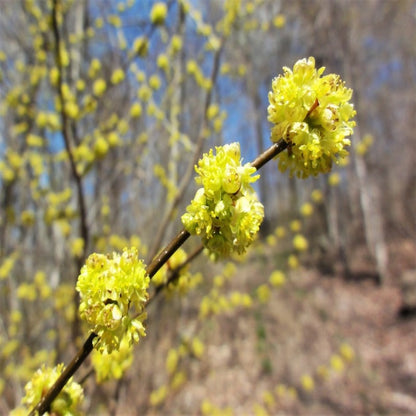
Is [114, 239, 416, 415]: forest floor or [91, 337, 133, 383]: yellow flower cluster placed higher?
[114, 239, 416, 415]: forest floor

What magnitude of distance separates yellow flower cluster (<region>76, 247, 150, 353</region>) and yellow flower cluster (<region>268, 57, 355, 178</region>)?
1.69 feet

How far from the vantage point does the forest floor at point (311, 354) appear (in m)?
5.54

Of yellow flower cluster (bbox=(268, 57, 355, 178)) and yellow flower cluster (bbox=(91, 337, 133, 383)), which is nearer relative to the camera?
yellow flower cluster (bbox=(268, 57, 355, 178))

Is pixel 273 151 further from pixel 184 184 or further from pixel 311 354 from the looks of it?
pixel 311 354

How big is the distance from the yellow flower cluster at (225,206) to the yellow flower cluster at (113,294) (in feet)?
0.62

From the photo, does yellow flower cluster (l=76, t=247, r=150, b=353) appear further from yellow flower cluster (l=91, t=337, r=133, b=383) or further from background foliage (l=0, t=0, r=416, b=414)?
background foliage (l=0, t=0, r=416, b=414)

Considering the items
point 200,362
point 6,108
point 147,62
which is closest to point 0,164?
point 6,108

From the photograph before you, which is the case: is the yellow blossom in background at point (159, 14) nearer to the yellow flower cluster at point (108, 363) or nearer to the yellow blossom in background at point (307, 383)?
the yellow flower cluster at point (108, 363)

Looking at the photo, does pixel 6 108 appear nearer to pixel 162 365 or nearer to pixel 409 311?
pixel 162 365

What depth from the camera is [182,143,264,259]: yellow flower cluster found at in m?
0.84

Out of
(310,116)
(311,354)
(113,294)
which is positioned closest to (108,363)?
(113,294)

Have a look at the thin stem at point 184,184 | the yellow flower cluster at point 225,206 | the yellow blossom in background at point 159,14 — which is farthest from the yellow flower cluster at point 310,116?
the yellow blossom in background at point 159,14

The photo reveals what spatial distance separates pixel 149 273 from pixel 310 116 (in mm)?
603

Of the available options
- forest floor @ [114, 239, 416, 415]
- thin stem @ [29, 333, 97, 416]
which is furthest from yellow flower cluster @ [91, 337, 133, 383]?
forest floor @ [114, 239, 416, 415]
